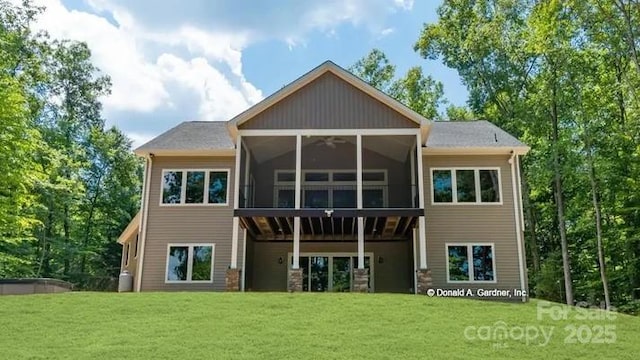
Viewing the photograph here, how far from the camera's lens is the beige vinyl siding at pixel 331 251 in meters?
19.6

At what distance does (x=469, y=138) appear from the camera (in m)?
19.3

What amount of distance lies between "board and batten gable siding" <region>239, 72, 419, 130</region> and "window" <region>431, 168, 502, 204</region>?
2269mm

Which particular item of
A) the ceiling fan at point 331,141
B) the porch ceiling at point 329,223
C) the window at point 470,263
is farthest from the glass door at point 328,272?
the ceiling fan at point 331,141

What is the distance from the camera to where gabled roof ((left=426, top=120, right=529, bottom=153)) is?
18.2 m

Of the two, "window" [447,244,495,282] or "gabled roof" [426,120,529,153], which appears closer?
"window" [447,244,495,282]

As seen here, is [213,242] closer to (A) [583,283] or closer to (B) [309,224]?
(B) [309,224]

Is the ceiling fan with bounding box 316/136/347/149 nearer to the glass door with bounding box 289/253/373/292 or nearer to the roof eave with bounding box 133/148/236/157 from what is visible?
the roof eave with bounding box 133/148/236/157

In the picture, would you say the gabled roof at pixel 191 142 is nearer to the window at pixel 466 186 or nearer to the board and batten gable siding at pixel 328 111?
the board and batten gable siding at pixel 328 111

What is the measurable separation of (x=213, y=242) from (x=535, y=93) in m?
17.3

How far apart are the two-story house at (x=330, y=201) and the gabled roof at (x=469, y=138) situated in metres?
0.08

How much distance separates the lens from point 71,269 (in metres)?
32.6

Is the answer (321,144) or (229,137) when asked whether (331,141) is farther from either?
(229,137)

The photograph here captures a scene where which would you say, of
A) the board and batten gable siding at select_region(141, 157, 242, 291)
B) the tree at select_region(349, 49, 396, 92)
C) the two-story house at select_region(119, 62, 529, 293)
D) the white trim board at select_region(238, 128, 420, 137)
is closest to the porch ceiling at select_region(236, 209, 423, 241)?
the two-story house at select_region(119, 62, 529, 293)

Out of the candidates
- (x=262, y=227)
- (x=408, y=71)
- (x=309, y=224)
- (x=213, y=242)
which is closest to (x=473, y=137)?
(x=309, y=224)
